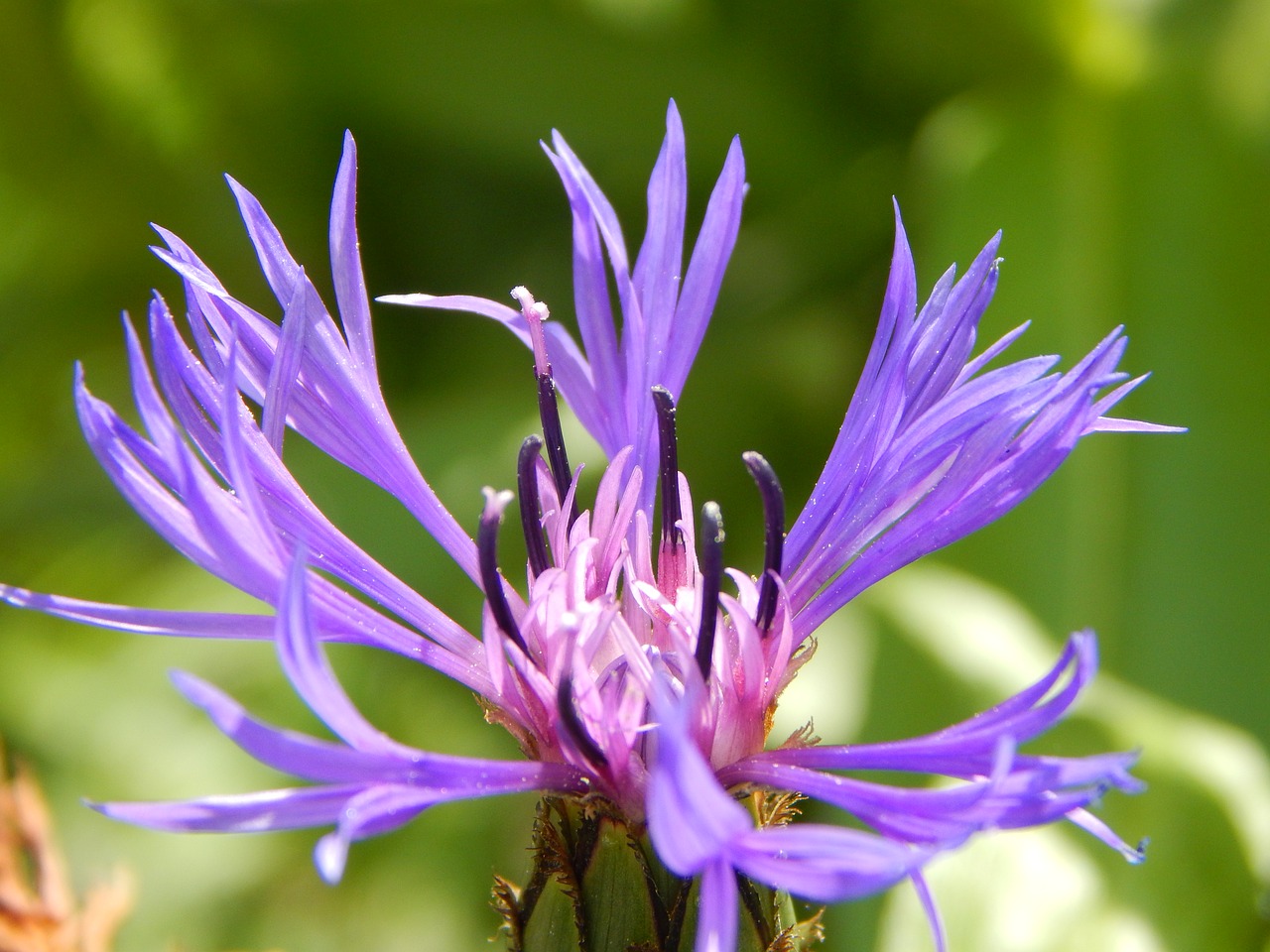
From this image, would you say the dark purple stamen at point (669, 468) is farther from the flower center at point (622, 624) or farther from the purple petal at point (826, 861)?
the purple petal at point (826, 861)

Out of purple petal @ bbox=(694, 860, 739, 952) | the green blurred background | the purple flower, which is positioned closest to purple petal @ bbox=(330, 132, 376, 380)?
the purple flower

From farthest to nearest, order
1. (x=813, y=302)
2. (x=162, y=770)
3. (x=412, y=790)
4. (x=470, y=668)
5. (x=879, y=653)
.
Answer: (x=813, y=302) → (x=162, y=770) → (x=879, y=653) → (x=470, y=668) → (x=412, y=790)

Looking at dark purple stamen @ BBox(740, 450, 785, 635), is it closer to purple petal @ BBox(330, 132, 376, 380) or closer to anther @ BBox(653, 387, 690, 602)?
anther @ BBox(653, 387, 690, 602)

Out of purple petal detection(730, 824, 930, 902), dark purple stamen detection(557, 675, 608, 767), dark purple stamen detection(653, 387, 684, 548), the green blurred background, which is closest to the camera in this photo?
purple petal detection(730, 824, 930, 902)

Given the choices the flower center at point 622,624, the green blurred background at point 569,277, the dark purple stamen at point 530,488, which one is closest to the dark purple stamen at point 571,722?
the flower center at point 622,624

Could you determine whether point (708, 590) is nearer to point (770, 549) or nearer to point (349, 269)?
point (770, 549)

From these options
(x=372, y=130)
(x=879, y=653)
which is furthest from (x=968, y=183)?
(x=372, y=130)

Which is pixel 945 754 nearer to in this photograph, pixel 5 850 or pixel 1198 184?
pixel 5 850

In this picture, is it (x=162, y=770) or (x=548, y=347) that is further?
(x=162, y=770)
